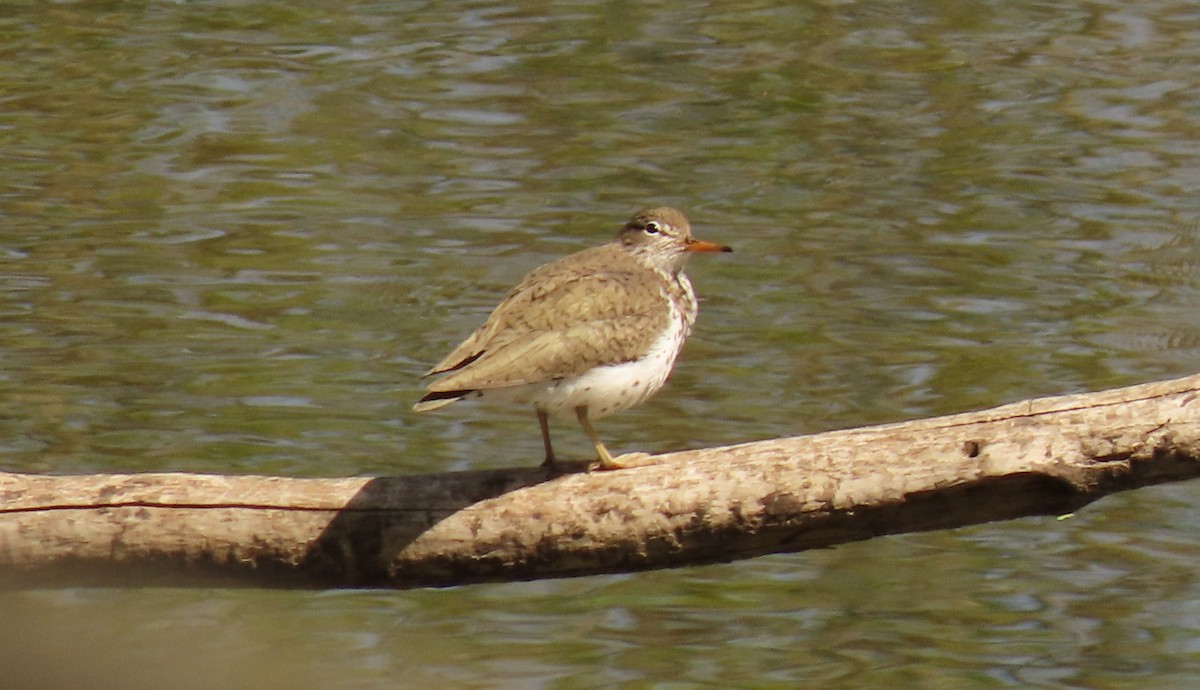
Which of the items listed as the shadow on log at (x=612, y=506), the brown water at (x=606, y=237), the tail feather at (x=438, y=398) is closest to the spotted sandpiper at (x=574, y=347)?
the tail feather at (x=438, y=398)

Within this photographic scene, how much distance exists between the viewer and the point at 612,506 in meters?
5.73

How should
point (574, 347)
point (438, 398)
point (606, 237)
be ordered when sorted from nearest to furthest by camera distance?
point (438, 398)
point (574, 347)
point (606, 237)

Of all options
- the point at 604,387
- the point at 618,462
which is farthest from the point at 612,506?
the point at 604,387

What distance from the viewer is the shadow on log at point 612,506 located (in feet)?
18.5

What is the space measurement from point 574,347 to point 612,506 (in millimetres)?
742

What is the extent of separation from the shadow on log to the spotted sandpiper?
15.6 inches

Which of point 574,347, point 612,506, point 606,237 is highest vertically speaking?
point 606,237

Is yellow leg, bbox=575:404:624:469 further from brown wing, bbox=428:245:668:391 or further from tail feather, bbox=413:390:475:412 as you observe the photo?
tail feather, bbox=413:390:475:412

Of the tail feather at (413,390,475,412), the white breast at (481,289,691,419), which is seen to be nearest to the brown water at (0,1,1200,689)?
the white breast at (481,289,691,419)

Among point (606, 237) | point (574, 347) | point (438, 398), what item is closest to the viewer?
point (438, 398)

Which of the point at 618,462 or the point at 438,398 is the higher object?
the point at 438,398

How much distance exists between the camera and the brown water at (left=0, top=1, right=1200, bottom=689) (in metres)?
9.30

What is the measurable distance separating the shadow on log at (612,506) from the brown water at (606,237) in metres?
1.83

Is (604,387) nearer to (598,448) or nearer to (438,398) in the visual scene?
(598,448)
